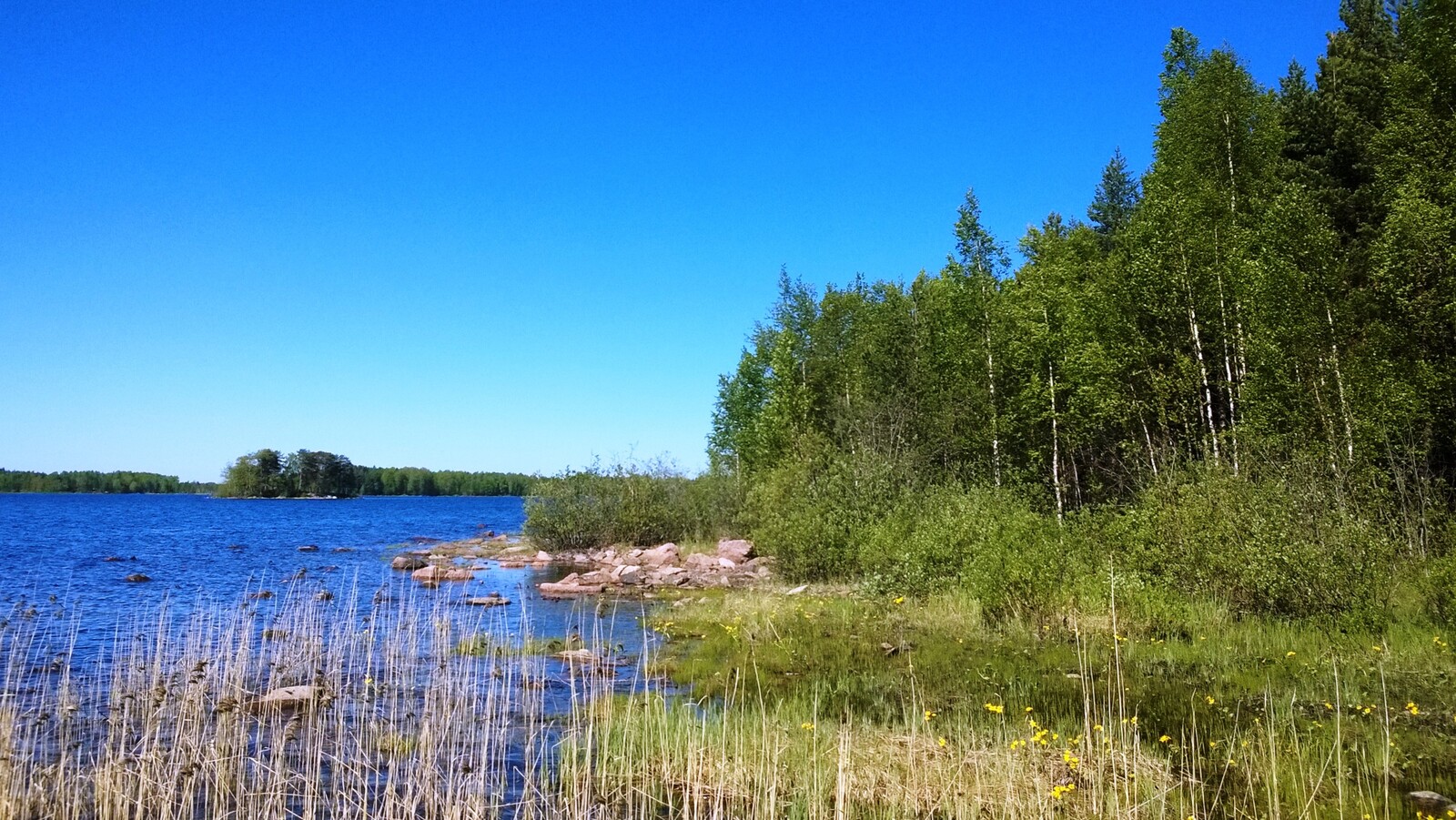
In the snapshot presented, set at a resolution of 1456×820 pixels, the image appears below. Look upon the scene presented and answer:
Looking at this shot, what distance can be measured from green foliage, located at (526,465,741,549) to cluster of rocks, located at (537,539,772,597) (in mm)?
4968

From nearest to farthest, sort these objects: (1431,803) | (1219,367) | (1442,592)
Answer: (1431,803)
(1442,592)
(1219,367)

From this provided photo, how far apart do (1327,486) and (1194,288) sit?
11877mm

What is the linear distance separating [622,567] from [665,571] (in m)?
3.18

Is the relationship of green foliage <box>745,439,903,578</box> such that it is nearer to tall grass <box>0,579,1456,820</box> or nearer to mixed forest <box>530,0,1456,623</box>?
mixed forest <box>530,0,1456,623</box>

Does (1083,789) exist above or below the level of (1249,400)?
below

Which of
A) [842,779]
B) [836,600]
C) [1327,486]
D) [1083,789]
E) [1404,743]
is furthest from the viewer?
[836,600]

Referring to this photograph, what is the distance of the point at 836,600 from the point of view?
961 inches

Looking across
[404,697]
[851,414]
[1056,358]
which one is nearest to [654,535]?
[851,414]

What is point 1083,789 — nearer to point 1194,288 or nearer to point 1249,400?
point 1249,400

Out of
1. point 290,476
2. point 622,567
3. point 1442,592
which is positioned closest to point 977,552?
point 1442,592

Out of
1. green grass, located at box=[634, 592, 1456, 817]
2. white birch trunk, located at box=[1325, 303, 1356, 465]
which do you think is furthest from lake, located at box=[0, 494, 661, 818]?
white birch trunk, located at box=[1325, 303, 1356, 465]

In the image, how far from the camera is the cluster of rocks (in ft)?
115

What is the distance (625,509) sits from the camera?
51406mm

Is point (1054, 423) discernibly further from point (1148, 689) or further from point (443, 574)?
point (443, 574)
